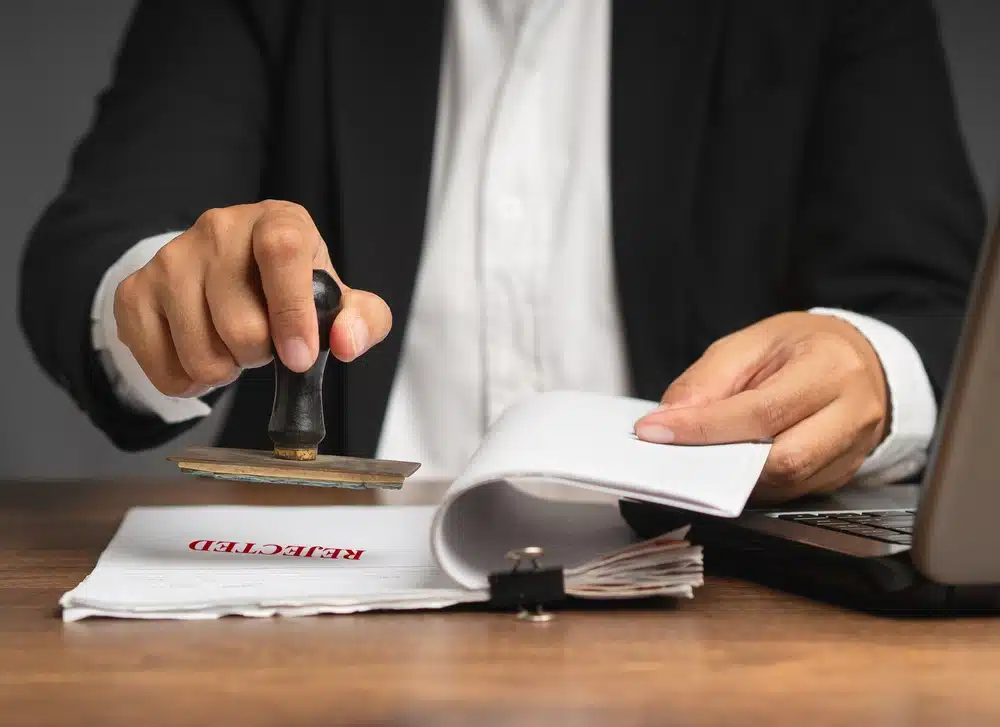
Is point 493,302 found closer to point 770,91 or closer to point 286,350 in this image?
point 770,91

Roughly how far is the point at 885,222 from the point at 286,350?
809 mm

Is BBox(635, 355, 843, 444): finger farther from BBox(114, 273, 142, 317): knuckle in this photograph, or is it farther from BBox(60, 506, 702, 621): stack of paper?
BBox(114, 273, 142, 317): knuckle

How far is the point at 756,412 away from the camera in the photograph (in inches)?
22.8

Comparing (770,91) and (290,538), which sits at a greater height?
(770,91)

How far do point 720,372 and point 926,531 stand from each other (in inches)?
9.4

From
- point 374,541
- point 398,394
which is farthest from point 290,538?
point 398,394

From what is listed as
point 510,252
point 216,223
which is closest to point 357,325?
point 216,223

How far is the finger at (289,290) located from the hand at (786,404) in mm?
178

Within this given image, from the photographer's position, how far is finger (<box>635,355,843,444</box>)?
0.54 metres

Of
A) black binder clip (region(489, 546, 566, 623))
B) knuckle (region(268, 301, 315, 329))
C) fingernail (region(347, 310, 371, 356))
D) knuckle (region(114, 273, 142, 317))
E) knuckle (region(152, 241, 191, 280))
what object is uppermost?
knuckle (region(152, 241, 191, 280))

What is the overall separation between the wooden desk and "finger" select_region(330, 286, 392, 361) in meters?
0.16

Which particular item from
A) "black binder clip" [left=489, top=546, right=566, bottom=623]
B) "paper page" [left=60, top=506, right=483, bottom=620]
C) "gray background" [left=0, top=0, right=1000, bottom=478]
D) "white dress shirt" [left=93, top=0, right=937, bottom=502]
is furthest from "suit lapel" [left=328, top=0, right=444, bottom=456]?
"gray background" [left=0, top=0, right=1000, bottom=478]

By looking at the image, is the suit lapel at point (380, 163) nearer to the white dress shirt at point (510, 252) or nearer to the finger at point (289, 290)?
the white dress shirt at point (510, 252)

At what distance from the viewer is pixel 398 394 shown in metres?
1.20
